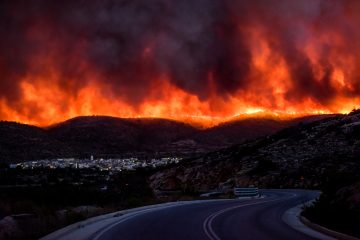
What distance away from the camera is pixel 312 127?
356 ft

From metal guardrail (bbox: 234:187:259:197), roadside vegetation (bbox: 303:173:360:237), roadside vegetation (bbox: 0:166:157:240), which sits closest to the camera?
roadside vegetation (bbox: 0:166:157:240)

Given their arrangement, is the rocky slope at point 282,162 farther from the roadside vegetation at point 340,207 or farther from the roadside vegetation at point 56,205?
the roadside vegetation at point 340,207

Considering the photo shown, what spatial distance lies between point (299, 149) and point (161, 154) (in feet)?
281

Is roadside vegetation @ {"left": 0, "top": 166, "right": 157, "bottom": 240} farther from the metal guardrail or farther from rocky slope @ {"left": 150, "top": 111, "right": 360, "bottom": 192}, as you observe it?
rocky slope @ {"left": 150, "top": 111, "right": 360, "bottom": 192}

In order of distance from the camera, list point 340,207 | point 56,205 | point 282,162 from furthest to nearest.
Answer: point 282,162 → point 56,205 → point 340,207

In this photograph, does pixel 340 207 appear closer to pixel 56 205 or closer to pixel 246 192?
pixel 56 205

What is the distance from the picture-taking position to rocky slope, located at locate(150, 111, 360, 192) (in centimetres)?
7112

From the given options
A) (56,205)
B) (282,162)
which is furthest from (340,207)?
(282,162)

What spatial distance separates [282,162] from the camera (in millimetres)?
81938

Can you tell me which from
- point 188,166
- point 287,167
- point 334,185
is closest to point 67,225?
point 334,185

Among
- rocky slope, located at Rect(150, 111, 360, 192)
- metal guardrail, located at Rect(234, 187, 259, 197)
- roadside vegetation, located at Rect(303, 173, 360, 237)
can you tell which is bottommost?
roadside vegetation, located at Rect(303, 173, 360, 237)

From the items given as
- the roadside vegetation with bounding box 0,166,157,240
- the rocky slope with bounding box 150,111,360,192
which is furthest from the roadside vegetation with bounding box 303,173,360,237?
the rocky slope with bounding box 150,111,360,192

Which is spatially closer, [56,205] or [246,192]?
[56,205]

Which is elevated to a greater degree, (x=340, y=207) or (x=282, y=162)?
(x=282, y=162)
